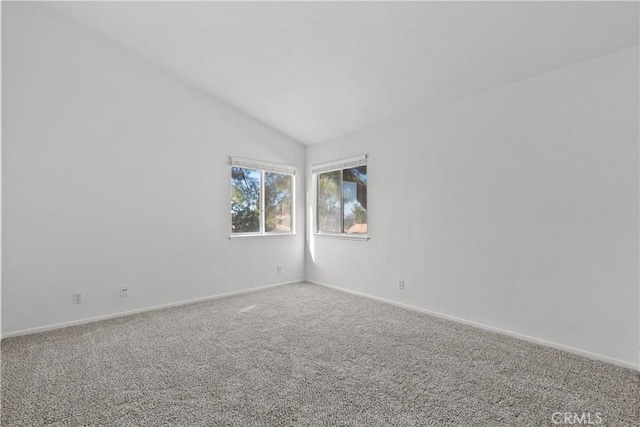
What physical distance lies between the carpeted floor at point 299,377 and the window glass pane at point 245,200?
5.55ft

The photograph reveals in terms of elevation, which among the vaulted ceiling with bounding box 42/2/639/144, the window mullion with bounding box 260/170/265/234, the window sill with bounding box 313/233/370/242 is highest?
the vaulted ceiling with bounding box 42/2/639/144

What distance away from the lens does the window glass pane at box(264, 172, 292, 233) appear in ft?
16.6

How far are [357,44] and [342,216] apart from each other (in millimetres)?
2553

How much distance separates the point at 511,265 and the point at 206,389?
278cm

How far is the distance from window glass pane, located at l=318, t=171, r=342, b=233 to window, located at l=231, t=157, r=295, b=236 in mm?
491

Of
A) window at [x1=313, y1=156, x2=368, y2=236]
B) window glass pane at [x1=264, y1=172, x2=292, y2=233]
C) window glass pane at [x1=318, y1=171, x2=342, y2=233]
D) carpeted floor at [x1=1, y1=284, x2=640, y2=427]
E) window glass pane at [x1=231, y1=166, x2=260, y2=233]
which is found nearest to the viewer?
carpeted floor at [x1=1, y1=284, x2=640, y2=427]

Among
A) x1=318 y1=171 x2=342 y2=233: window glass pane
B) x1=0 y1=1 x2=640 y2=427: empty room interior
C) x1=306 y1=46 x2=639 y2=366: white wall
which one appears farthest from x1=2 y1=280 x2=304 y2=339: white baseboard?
x1=306 y1=46 x2=639 y2=366: white wall

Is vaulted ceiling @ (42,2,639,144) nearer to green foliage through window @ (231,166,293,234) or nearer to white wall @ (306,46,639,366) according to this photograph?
white wall @ (306,46,639,366)

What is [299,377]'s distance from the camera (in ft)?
7.23

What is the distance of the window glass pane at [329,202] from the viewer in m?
4.96

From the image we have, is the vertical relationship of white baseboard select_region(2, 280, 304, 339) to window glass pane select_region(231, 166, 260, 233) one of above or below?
below

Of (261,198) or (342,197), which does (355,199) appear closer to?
(342,197)

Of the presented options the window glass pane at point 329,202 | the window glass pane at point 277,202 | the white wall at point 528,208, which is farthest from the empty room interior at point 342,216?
the window glass pane at point 277,202

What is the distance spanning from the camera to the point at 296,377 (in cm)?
221
